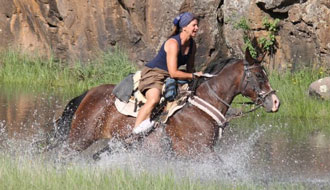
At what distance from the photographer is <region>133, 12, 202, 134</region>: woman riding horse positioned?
10.1 metres

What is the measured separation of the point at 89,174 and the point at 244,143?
5.06 metres

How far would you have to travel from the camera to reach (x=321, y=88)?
666 inches

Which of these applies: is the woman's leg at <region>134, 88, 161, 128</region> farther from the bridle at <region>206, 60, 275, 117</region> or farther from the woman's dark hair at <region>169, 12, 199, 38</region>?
the woman's dark hair at <region>169, 12, 199, 38</region>

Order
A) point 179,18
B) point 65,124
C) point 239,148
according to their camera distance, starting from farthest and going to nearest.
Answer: point 239,148
point 65,124
point 179,18

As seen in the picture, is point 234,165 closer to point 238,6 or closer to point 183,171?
point 183,171

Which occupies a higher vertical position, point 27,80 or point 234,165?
point 234,165

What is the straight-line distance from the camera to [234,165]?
34.1ft

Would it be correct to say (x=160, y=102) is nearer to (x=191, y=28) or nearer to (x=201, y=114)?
(x=201, y=114)

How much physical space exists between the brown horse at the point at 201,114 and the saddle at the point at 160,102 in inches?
3.2

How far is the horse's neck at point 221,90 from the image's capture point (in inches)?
402

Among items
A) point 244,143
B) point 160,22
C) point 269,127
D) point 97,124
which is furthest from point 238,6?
point 97,124

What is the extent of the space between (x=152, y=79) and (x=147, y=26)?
10.8 m

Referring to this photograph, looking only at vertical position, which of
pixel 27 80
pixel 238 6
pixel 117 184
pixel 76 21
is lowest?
pixel 27 80

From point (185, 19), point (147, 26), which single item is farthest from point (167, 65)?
point (147, 26)
